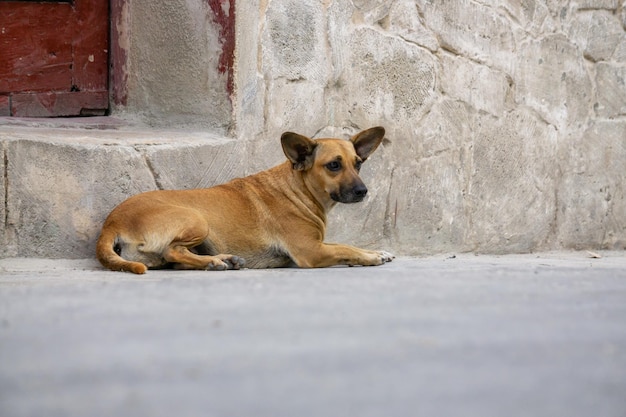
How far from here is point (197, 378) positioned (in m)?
1.74

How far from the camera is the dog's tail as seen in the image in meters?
4.05

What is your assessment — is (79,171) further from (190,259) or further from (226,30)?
(226,30)

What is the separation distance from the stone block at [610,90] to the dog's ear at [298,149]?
232cm

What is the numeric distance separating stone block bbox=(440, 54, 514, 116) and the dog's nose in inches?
44.2

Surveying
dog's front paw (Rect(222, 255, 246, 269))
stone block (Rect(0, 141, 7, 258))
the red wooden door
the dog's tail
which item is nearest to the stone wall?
stone block (Rect(0, 141, 7, 258))

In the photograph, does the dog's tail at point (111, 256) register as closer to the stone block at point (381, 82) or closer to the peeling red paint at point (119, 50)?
the peeling red paint at point (119, 50)

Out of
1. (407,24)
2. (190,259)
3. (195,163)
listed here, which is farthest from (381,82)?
(190,259)

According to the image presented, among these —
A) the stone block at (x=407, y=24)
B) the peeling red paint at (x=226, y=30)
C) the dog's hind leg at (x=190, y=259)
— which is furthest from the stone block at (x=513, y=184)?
the dog's hind leg at (x=190, y=259)

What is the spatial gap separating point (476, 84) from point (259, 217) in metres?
1.73

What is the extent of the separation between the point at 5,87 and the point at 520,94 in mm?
3163

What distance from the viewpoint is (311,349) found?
6.64 ft

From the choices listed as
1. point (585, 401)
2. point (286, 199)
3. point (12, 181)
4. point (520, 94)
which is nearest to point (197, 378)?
point (585, 401)

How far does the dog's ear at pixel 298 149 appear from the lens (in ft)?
15.5

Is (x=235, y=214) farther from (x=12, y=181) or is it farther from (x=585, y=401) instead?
(x=585, y=401)
